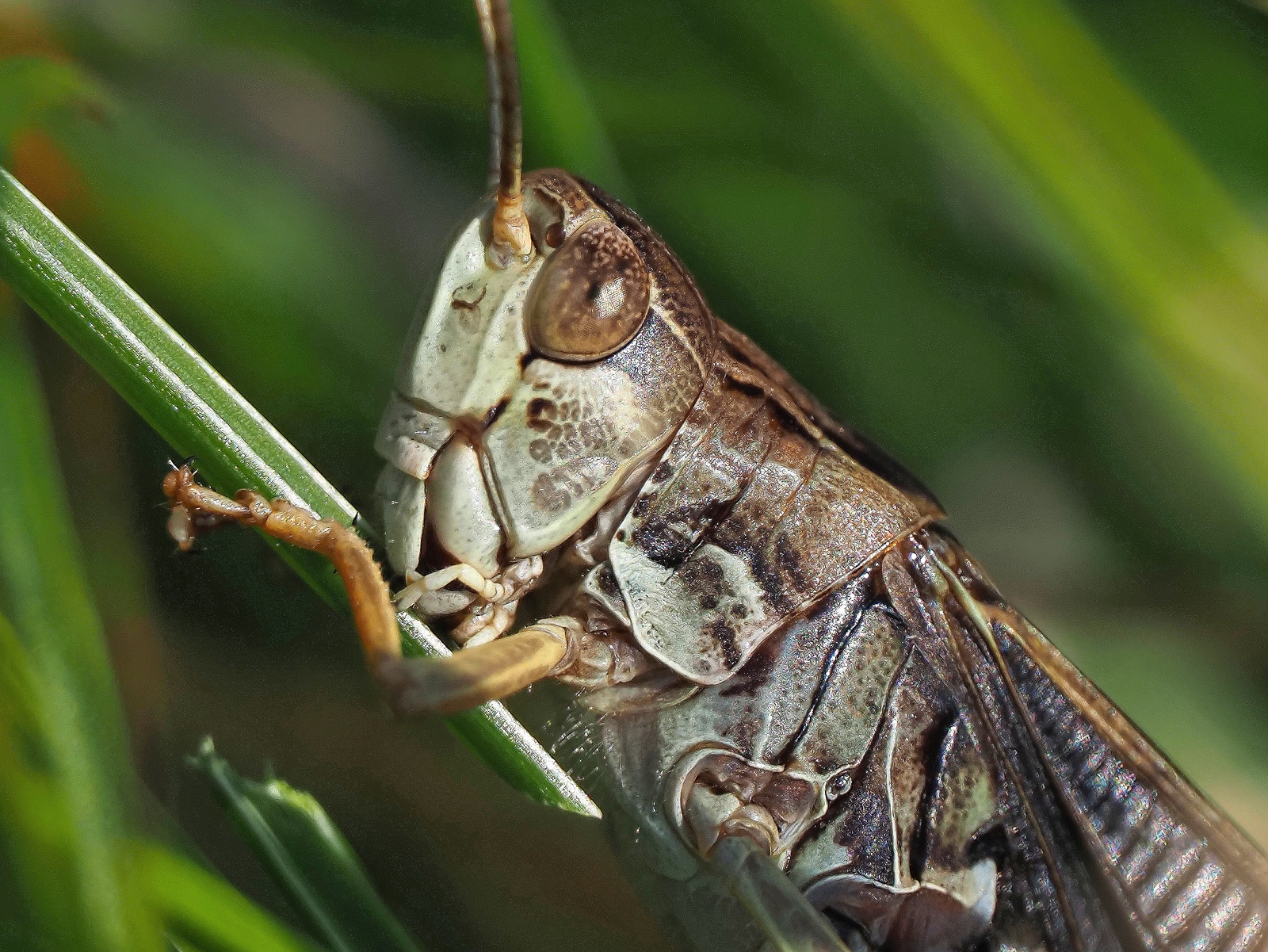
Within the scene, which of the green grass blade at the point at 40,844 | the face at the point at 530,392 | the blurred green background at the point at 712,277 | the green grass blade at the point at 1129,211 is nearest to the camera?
the green grass blade at the point at 40,844

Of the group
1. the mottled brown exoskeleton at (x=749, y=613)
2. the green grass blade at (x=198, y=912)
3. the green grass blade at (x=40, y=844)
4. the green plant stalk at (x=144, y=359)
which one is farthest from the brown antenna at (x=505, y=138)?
the green grass blade at (x=198, y=912)

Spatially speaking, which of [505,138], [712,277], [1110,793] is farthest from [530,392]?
[712,277]

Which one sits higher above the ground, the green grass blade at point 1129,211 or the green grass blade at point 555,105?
the green grass blade at point 1129,211

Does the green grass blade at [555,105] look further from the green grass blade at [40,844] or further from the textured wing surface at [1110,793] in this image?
the green grass blade at [40,844]

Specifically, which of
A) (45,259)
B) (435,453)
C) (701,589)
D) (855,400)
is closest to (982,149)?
(855,400)

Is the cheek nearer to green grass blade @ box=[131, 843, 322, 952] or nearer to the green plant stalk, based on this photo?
the green plant stalk

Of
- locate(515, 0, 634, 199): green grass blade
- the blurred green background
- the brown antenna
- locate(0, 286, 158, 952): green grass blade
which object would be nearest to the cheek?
the brown antenna

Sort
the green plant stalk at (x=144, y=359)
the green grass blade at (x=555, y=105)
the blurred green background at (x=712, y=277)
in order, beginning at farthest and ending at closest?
the green grass blade at (x=555, y=105)
the blurred green background at (x=712, y=277)
the green plant stalk at (x=144, y=359)

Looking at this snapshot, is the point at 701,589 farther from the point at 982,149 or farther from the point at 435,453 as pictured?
the point at 982,149
